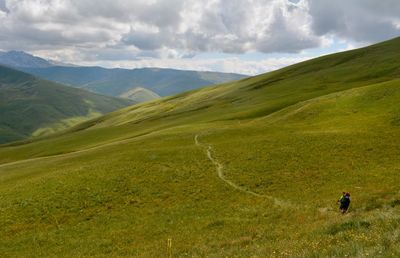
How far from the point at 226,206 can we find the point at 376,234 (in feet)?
70.8

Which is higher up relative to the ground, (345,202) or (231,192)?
(345,202)

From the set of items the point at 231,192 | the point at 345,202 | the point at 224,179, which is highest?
the point at 345,202

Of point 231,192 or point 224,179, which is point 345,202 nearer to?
point 231,192

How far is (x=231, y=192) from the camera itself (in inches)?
1688

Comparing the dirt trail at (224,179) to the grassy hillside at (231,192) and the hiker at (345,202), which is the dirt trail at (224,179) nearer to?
the grassy hillside at (231,192)

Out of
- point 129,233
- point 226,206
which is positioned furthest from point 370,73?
point 129,233

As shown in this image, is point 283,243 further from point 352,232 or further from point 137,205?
point 137,205

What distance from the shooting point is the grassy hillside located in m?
25.1

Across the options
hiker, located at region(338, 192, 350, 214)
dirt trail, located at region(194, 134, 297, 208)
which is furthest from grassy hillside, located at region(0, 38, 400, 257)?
hiker, located at region(338, 192, 350, 214)

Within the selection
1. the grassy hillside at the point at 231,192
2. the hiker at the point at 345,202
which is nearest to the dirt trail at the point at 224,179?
the grassy hillside at the point at 231,192

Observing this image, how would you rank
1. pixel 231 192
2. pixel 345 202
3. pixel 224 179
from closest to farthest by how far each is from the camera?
pixel 345 202
pixel 231 192
pixel 224 179

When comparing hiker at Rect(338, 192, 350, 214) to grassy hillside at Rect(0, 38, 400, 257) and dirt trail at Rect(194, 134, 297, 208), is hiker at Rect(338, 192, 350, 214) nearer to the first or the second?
grassy hillside at Rect(0, 38, 400, 257)

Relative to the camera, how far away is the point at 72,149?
4011 inches

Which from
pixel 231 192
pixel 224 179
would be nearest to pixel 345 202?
pixel 231 192
